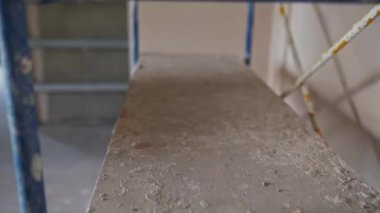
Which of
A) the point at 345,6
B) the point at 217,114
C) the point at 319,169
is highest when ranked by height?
the point at 345,6

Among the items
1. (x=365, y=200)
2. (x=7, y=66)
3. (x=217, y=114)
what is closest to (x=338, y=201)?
(x=365, y=200)

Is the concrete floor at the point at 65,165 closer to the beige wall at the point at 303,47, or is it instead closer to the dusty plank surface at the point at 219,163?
the beige wall at the point at 303,47

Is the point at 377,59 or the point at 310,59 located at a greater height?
→ the point at 377,59

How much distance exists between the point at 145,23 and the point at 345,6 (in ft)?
6.87

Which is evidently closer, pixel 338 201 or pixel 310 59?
pixel 338 201

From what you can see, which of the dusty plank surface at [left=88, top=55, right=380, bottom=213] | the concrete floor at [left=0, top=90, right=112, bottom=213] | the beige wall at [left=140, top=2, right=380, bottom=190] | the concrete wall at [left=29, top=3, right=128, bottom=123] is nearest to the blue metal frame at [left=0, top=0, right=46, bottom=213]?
the dusty plank surface at [left=88, top=55, right=380, bottom=213]

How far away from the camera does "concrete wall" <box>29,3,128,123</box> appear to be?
4135 millimetres

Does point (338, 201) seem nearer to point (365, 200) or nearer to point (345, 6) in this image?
point (365, 200)

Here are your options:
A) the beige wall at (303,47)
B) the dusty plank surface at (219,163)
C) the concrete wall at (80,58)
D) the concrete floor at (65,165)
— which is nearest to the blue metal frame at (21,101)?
the dusty plank surface at (219,163)

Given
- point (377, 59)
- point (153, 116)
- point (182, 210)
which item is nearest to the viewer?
point (182, 210)

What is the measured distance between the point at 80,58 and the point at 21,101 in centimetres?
360

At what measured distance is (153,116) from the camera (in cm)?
135

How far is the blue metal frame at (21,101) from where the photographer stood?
31.6 inches

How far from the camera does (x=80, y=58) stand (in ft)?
14.1
